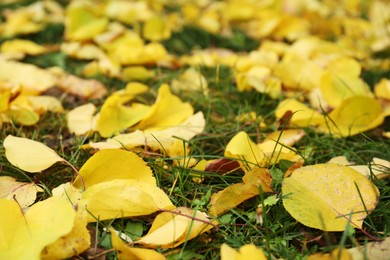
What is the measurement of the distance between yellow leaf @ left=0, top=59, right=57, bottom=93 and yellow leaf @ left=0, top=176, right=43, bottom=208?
1.70 feet

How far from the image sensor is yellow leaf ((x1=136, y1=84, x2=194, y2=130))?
3.93 ft

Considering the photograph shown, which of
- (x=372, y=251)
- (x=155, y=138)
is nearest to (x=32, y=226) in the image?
(x=155, y=138)

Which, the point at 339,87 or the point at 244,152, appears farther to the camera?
the point at 339,87

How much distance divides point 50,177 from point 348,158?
26.9 inches

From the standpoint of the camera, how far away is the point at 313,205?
2.80ft

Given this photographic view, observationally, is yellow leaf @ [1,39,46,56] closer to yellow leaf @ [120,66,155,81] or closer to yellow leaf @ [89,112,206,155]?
yellow leaf @ [120,66,155,81]

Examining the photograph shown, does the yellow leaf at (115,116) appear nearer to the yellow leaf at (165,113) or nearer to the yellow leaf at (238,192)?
the yellow leaf at (165,113)

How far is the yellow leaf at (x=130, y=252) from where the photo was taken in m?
0.75

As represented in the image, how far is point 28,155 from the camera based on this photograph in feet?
3.15

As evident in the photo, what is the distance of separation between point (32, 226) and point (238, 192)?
367mm

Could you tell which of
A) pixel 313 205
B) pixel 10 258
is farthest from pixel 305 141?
pixel 10 258

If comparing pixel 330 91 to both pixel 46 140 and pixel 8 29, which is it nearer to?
pixel 46 140

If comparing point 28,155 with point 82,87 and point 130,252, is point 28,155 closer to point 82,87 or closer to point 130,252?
point 130,252

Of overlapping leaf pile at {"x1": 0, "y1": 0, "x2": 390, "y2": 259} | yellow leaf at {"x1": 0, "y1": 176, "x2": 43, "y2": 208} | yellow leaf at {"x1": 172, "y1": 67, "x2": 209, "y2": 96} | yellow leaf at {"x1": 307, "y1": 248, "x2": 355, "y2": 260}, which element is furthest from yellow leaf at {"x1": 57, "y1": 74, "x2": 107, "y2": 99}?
yellow leaf at {"x1": 307, "y1": 248, "x2": 355, "y2": 260}
